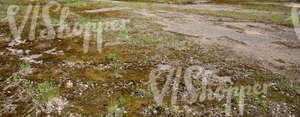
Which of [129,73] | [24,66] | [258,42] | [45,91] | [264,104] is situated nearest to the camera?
[45,91]

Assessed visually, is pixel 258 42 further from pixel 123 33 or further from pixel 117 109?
pixel 117 109

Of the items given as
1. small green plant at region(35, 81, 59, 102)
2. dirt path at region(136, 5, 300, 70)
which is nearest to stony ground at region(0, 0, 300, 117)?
small green plant at region(35, 81, 59, 102)

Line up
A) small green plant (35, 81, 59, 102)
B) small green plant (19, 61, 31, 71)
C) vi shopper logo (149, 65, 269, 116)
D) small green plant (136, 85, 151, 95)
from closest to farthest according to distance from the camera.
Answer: small green plant (35, 81, 59, 102) < vi shopper logo (149, 65, 269, 116) < small green plant (136, 85, 151, 95) < small green plant (19, 61, 31, 71)

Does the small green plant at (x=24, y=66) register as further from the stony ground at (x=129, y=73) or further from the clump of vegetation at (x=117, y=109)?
the clump of vegetation at (x=117, y=109)

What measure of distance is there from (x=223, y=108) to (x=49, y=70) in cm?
1115

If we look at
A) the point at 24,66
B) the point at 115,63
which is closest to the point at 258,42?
the point at 115,63

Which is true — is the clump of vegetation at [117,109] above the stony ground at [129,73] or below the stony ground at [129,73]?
below

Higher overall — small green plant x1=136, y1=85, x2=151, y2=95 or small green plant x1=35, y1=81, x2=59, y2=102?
small green plant x1=35, y1=81, x2=59, y2=102

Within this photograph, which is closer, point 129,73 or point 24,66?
point 24,66

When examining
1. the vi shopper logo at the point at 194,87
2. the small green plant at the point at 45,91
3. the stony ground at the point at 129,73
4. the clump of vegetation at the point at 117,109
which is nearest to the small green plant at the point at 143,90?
the stony ground at the point at 129,73

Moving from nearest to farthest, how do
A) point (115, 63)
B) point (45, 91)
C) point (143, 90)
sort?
point (45, 91) < point (143, 90) < point (115, 63)

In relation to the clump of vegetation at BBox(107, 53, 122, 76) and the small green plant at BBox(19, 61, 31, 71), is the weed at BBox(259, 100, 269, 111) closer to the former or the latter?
the clump of vegetation at BBox(107, 53, 122, 76)

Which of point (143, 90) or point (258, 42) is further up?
point (258, 42)

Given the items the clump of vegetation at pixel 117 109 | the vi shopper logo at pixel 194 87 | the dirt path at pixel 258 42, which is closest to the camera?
the clump of vegetation at pixel 117 109
